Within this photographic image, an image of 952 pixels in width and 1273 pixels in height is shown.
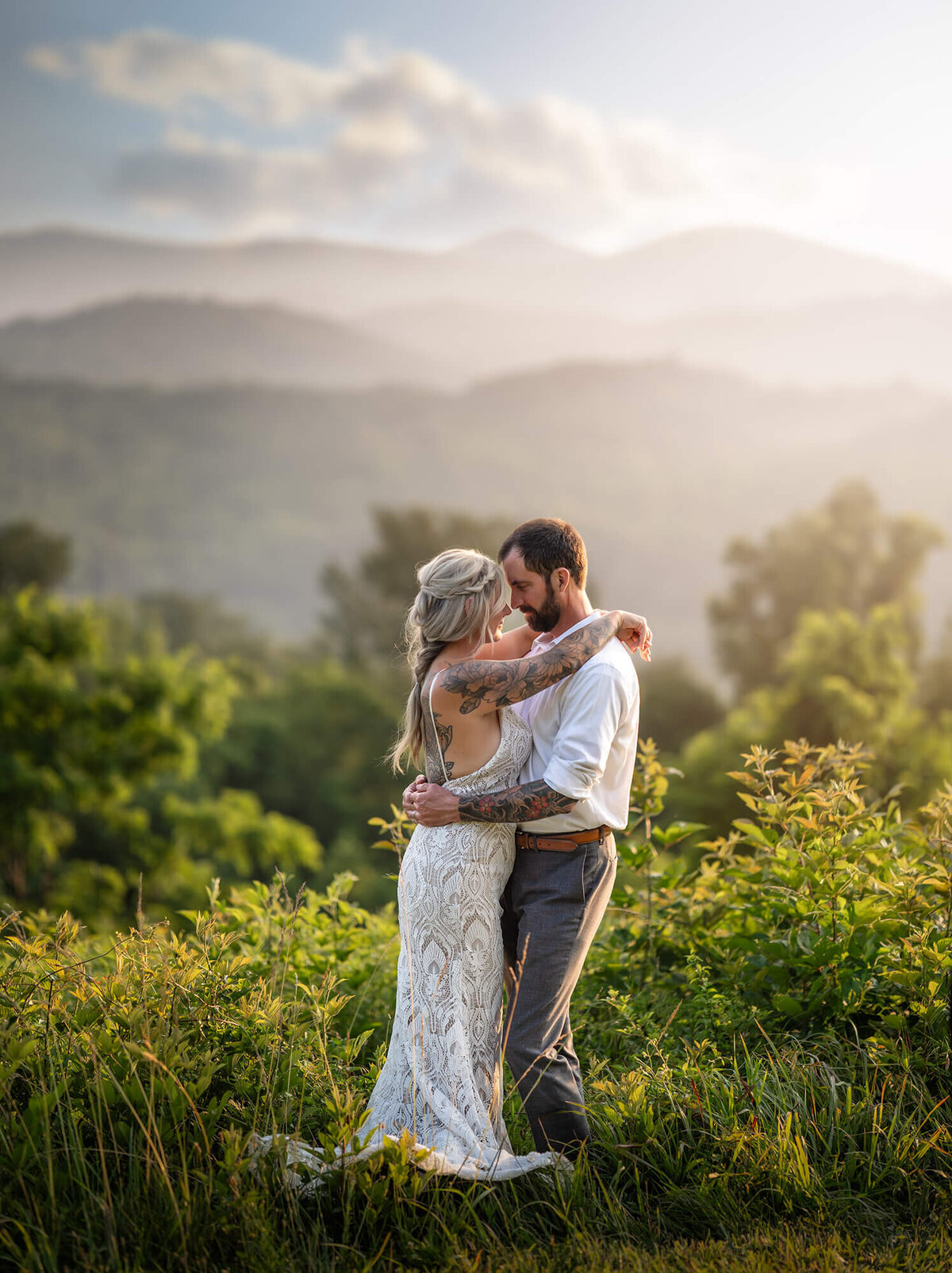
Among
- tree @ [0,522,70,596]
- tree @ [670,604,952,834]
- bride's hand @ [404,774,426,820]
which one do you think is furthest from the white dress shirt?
tree @ [0,522,70,596]

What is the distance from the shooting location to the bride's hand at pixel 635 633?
11.7 feet

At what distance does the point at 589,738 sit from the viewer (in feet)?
10.6

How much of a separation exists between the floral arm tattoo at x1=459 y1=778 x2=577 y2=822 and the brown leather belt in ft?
0.54

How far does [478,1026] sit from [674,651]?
45.9 m

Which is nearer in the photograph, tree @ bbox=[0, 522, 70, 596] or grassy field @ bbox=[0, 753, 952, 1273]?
grassy field @ bbox=[0, 753, 952, 1273]

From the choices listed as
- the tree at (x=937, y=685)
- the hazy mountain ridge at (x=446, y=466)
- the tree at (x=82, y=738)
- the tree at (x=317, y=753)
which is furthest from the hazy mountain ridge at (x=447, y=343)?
the tree at (x=82, y=738)

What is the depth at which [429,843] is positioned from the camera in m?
3.33

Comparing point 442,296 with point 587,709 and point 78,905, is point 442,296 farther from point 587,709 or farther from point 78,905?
point 587,709

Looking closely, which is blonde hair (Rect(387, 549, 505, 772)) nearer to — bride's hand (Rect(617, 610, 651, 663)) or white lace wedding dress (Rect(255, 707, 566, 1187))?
white lace wedding dress (Rect(255, 707, 566, 1187))

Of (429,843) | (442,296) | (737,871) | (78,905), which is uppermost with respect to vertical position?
(442,296)

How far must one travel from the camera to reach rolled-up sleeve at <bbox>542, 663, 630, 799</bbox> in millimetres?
3170

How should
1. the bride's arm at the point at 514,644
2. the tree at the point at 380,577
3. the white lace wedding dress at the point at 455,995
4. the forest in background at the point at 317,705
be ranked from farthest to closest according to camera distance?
the tree at the point at 380,577, the forest in background at the point at 317,705, the bride's arm at the point at 514,644, the white lace wedding dress at the point at 455,995

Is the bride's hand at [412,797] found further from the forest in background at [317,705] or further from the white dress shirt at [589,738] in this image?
the forest in background at [317,705]

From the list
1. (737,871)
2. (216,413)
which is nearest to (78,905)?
(737,871)
